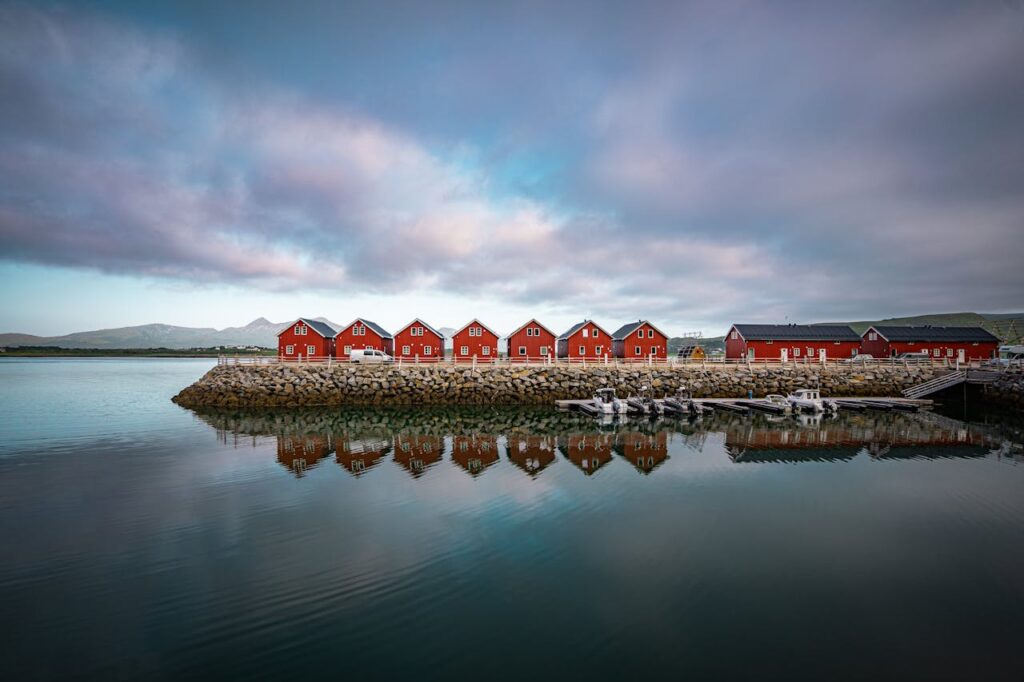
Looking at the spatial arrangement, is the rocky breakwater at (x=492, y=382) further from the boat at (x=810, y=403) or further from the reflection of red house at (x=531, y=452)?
the reflection of red house at (x=531, y=452)

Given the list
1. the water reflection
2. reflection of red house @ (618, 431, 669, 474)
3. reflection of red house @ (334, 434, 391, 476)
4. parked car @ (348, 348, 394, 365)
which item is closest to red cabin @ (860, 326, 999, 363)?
the water reflection

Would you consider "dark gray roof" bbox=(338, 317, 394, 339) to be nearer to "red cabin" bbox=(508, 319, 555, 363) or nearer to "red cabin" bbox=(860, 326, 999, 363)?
"red cabin" bbox=(508, 319, 555, 363)

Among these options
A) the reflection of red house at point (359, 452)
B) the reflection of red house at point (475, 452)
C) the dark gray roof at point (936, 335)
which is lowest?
the reflection of red house at point (475, 452)

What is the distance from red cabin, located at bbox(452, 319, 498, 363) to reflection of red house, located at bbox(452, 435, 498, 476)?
25.5m

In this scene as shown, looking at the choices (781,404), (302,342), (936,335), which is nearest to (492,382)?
(302,342)

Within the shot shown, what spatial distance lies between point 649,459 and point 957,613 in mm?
14624

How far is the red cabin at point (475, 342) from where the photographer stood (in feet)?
181

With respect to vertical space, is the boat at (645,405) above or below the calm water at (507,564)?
above

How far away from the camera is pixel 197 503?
17.1 m

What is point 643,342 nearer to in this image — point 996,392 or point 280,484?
point 996,392

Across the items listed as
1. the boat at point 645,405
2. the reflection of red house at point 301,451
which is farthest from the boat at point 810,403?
the reflection of red house at point 301,451

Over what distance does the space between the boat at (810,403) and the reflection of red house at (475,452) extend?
Result: 99.8ft

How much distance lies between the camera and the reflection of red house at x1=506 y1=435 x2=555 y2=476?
2286cm

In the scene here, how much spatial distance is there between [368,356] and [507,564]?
44.6 meters
